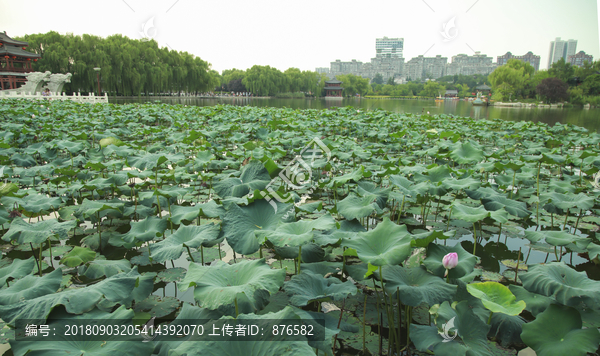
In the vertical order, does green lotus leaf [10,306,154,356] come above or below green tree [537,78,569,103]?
below

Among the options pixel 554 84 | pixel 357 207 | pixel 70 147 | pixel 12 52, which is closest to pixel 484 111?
pixel 554 84

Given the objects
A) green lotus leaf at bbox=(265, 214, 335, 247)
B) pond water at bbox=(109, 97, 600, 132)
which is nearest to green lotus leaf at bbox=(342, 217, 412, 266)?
green lotus leaf at bbox=(265, 214, 335, 247)

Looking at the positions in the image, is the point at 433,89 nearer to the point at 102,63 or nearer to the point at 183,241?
the point at 102,63

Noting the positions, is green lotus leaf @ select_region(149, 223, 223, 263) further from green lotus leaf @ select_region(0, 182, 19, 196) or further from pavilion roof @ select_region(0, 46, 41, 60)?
pavilion roof @ select_region(0, 46, 41, 60)

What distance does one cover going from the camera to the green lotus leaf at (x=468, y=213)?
5.12 ft

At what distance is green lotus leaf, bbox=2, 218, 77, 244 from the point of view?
1485 mm

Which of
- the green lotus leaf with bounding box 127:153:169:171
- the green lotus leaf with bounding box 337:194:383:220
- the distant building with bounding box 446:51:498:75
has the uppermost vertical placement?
the distant building with bounding box 446:51:498:75

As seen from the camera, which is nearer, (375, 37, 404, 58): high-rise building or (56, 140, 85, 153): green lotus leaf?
(56, 140, 85, 153): green lotus leaf

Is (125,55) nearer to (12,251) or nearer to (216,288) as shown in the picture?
(12,251)

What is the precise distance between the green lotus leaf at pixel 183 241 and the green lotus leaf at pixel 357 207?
0.68 m

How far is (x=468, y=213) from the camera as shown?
170 cm

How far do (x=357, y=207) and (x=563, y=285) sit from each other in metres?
0.93

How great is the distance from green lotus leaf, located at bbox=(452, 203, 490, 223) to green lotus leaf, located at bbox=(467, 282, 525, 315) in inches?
21.3

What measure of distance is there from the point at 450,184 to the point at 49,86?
2306 cm
